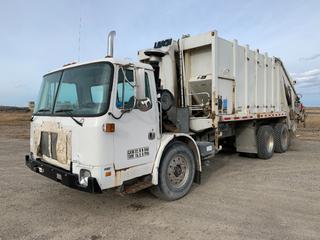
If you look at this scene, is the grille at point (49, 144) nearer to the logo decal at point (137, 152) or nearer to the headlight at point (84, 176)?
the headlight at point (84, 176)

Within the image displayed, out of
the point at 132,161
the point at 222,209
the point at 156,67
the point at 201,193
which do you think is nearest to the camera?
the point at 132,161

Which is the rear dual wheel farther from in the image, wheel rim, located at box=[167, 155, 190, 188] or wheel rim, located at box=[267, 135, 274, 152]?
wheel rim, located at box=[167, 155, 190, 188]

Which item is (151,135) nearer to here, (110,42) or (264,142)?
(110,42)

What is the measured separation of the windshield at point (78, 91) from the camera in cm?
386

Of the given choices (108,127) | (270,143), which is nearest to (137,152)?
(108,127)

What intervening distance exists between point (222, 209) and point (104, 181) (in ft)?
6.58

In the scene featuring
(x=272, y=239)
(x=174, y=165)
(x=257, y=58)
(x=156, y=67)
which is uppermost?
(x=257, y=58)

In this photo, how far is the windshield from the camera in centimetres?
386

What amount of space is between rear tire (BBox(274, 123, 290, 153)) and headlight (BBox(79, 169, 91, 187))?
7.37 m

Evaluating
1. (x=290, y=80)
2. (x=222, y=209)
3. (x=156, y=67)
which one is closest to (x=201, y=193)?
(x=222, y=209)

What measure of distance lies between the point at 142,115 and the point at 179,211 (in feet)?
5.39

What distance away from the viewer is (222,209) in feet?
14.6

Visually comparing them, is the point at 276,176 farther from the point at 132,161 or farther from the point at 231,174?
the point at 132,161

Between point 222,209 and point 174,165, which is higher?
point 174,165
